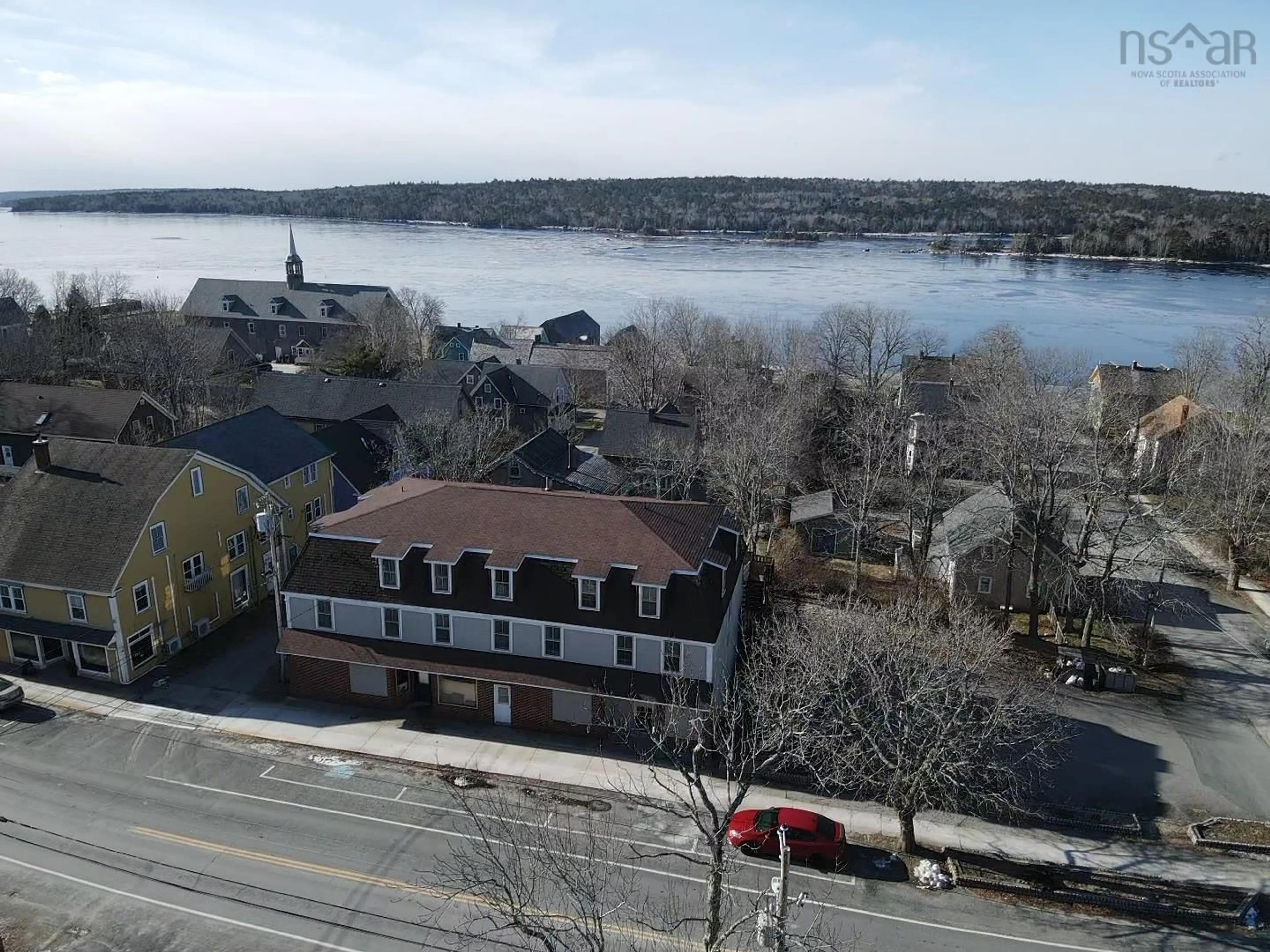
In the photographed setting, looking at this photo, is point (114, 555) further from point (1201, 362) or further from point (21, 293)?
point (21, 293)

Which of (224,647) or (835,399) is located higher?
(835,399)

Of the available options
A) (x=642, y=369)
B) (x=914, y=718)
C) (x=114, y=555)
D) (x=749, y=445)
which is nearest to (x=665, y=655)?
(x=914, y=718)

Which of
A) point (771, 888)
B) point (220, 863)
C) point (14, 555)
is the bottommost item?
point (220, 863)

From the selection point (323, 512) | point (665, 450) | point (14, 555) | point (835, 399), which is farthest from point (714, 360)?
point (14, 555)

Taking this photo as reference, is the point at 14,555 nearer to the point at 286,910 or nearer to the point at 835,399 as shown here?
the point at 286,910

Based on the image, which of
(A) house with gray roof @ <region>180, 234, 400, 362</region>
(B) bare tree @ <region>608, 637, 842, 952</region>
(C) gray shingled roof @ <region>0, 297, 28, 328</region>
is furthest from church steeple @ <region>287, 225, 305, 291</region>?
(B) bare tree @ <region>608, 637, 842, 952</region>

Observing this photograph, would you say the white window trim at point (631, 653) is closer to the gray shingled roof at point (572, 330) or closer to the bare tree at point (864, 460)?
the bare tree at point (864, 460)

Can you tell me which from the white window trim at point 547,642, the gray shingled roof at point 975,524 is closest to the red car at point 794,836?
the white window trim at point 547,642
